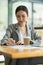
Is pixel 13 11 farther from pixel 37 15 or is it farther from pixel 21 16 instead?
pixel 21 16

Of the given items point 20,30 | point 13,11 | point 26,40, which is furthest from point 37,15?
point 26,40

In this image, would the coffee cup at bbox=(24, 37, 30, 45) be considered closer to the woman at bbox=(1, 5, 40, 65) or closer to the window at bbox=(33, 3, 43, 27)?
the woman at bbox=(1, 5, 40, 65)

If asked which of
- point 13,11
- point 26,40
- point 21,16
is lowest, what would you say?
point 26,40

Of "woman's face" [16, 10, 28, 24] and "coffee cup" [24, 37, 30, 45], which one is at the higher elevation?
"woman's face" [16, 10, 28, 24]

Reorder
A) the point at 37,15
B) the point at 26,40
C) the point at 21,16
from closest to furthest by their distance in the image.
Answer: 1. the point at 26,40
2. the point at 21,16
3. the point at 37,15

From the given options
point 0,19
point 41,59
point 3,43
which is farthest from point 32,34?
point 0,19

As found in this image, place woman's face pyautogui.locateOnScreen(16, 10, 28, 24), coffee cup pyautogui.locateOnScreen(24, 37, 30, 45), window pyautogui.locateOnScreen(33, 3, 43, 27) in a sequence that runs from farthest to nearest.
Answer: window pyautogui.locateOnScreen(33, 3, 43, 27), woman's face pyautogui.locateOnScreen(16, 10, 28, 24), coffee cup pyautogui.locateOnScreen(24, 37, 30, 45)

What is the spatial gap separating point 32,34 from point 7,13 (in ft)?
9.95

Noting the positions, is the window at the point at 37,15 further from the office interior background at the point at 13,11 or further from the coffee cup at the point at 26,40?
the coffee cup at the point at 26,40

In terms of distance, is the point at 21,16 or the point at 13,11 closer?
the point at 21,16

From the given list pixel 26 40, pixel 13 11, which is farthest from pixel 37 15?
pixel 26 40

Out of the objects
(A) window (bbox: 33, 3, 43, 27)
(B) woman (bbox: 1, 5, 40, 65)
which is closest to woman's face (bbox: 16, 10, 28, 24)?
(B) woman (bbox: 1, 5, 40, 65)

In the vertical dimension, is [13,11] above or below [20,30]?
above

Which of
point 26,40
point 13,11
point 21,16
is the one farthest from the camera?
point 13,11
